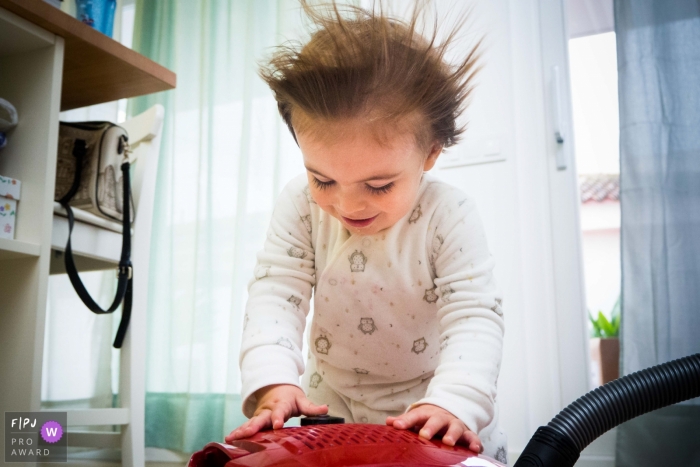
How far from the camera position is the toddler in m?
0.67

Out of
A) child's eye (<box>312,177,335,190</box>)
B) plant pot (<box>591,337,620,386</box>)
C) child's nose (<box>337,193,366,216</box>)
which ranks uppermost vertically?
child's eye (<box>312,177,335,190</box>)

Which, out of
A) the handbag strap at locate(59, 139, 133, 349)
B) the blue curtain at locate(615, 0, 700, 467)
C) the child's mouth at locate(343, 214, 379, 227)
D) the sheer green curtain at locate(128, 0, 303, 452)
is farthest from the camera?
the sheer green curtain at locate(128, 0, 303, 452)

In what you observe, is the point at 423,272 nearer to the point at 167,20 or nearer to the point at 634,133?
the point at 634,133

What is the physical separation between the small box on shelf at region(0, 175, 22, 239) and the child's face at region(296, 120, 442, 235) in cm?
62

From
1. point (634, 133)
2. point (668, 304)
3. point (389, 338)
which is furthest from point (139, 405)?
point (634, 133)

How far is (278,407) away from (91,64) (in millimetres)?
929

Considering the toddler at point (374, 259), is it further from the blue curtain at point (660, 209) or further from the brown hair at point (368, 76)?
the blue curtain at point (660, 209)

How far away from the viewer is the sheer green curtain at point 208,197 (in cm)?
201

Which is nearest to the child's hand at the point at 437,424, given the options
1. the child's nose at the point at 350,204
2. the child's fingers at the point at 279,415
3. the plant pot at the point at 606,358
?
the child's fingers at the point at 279,415

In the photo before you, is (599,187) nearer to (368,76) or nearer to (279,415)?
(368,76)

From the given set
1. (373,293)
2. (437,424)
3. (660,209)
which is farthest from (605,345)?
(437,424)

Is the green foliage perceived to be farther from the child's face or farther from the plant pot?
the child's face

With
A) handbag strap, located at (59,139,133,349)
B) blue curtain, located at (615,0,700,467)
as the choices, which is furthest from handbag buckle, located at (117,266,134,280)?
blue curtain, located at (615,0,700,467)

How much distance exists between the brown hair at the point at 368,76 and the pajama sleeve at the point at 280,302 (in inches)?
7.4
